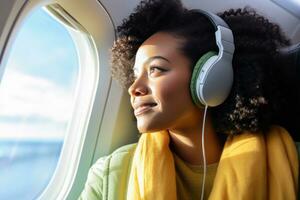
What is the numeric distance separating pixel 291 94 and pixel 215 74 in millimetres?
299

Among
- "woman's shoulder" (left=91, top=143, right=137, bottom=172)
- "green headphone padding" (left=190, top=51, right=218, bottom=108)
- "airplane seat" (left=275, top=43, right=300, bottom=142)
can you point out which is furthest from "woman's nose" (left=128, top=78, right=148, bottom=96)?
"airplane seat" (left=275, top=43, right=300, bottom=142)

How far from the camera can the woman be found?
84 cm

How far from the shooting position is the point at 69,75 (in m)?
1.29

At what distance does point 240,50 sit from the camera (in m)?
0.97

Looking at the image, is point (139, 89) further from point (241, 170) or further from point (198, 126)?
point (241, 170)

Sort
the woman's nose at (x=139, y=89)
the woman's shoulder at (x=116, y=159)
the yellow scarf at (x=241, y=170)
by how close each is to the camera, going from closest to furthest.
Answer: the yellow scarf at (x=241, y=170) < the woman's nose at (x=139, y=89) < the woman's shoulder at (x=116, y=159)

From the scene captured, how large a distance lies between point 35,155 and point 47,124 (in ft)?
0.38

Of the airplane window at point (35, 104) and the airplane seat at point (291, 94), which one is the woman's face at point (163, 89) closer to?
the airplane seat at point (291, 94)

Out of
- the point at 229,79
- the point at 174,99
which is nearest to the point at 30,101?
the point at 174,99

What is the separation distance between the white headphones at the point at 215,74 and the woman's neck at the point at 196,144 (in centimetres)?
10

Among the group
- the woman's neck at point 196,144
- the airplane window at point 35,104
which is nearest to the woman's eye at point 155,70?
the woman's neck at point 196,144

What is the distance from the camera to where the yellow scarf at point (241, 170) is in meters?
0.80

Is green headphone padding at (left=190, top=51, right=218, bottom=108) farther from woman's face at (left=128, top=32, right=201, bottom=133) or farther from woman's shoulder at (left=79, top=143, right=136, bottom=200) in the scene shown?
woman's shoulder at (left=79, top=143, right=136, bottom=200)

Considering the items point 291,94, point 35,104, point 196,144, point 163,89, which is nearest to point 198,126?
point 196,144
